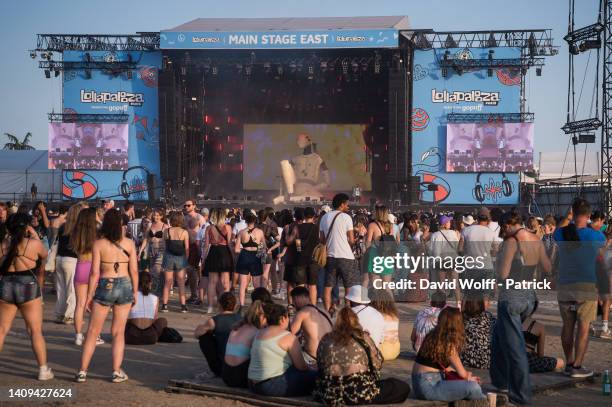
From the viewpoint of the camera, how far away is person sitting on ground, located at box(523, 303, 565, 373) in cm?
845

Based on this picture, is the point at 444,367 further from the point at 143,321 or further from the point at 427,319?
the point at 143,321

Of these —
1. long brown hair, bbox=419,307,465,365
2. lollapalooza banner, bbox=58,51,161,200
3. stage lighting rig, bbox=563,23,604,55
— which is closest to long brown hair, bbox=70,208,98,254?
long brown hair, bbox=419,307,465,365

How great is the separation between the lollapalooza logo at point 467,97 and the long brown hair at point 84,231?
25651 millimetres

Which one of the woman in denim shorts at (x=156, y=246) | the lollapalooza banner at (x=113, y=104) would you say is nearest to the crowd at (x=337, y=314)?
the woman in denim shorts at (x=156, y=246)

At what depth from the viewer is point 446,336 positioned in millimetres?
6672

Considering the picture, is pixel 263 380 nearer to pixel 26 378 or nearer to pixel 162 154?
pixel 26 378

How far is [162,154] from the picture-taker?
109 ft

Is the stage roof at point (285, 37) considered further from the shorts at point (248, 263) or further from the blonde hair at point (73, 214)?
the blonde hair at point (73, 214)

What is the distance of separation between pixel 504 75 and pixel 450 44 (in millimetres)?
2365

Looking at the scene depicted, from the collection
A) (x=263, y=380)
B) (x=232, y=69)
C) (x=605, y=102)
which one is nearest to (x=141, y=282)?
(x=263, y=380)

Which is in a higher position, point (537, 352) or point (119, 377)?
point (537, 352)

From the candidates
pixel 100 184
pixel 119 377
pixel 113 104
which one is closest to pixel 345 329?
pixel 119 377

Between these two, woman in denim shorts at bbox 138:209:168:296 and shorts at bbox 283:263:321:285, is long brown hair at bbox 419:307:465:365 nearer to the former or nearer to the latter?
shorts at bbox 283:263:321:285

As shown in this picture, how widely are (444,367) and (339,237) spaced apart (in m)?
4.15
